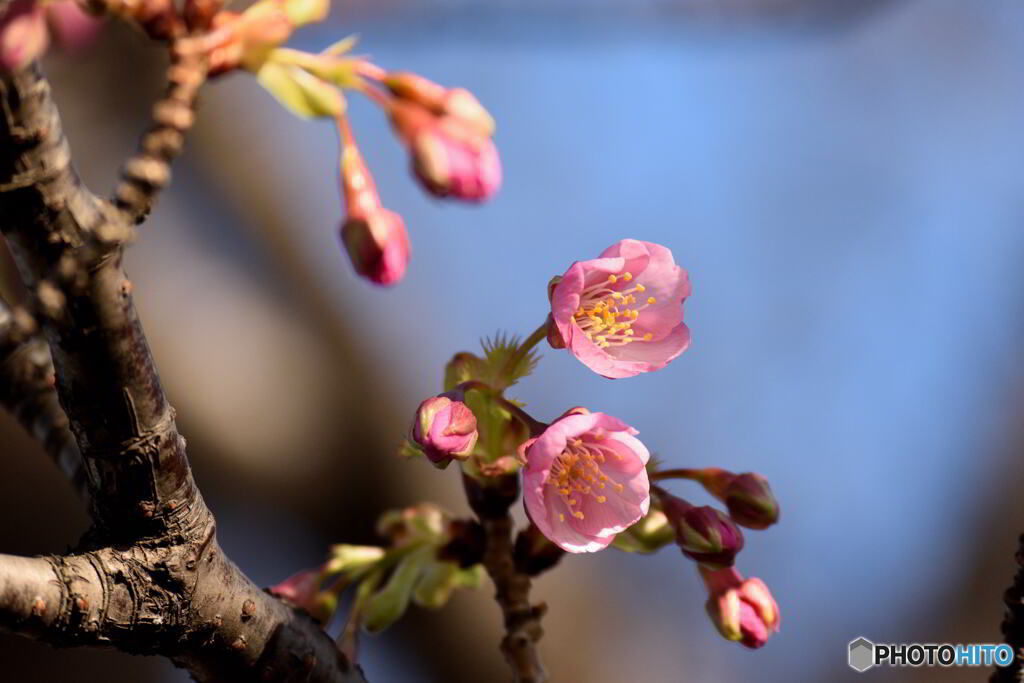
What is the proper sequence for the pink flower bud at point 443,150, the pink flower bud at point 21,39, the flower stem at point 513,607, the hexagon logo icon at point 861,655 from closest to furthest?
the pink flower bud at point 21,39 < the pink flower bud at point 443,150 < the flower stem at point 513,607 < the hexagon logo icon at point 861,655

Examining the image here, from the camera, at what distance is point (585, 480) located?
2.48ft

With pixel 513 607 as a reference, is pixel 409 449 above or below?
above

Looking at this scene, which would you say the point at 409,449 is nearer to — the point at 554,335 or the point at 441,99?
the point at 554,335

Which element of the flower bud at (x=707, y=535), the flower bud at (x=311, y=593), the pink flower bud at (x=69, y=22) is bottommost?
the flower bud at (x=311, y=593)

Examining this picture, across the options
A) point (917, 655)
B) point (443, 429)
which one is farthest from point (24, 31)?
point (917, 655)

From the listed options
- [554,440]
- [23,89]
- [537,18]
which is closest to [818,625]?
[537,18]

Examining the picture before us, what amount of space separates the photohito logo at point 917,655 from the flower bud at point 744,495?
0.99ft

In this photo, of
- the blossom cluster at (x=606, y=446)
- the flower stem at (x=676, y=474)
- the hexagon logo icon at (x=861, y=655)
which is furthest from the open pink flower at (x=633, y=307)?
the hexagon logo icon at (x=861, y=655)

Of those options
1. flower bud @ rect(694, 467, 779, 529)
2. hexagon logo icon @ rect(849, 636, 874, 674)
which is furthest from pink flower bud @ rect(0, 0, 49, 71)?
hexagon logo icon @ rect(849, 636, 874, 674)

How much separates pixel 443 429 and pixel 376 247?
13cm

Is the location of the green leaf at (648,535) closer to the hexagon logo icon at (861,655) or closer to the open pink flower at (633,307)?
the open pink flower at (633,307)

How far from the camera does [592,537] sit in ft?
2.38

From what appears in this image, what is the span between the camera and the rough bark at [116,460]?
18.9 inches

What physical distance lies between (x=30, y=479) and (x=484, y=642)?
680 millimetres
